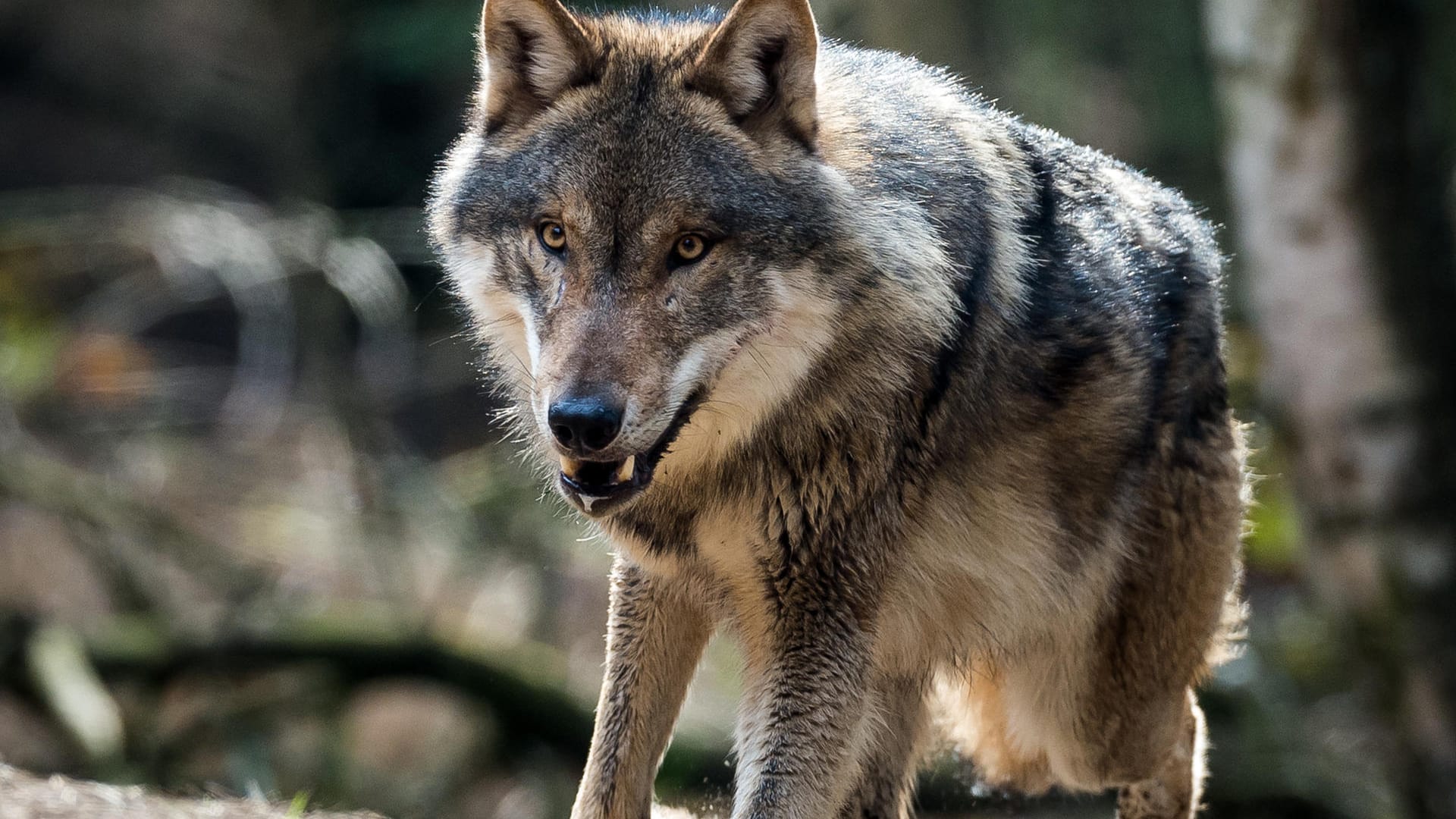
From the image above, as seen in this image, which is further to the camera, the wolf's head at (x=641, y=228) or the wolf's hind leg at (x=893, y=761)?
the wolf's hind leg at (x=893, y=761)

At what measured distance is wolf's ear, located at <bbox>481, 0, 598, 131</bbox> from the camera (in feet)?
12.7

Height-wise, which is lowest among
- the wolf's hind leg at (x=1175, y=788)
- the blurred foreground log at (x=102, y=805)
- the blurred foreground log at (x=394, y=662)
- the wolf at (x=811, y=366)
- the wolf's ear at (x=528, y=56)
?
the blurred foreground log at (x=394, y=662)

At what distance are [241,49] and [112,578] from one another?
299 inches

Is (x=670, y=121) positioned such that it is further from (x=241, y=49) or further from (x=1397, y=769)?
(x=241, y=49)

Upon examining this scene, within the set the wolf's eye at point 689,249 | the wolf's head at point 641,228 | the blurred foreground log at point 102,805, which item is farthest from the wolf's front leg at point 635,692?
the wolf's eye at point 689,249

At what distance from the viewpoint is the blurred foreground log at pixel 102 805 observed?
3848mm

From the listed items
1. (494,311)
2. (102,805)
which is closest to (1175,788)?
(494,311)

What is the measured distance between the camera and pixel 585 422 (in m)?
3.26

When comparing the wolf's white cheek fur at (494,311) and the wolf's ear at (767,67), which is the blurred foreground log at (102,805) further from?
the wolf's ear at (767,67)

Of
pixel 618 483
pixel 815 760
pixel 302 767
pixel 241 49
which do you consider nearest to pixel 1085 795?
pixel 302 767

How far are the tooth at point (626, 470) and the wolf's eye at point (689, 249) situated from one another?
0.51 m

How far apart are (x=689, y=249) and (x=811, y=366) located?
0.46m

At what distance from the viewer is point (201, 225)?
8812mm

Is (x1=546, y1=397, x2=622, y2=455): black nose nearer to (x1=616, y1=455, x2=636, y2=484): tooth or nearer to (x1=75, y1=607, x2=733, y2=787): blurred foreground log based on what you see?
(x1=616, y1=455, x2=636, y2=484): tooth
